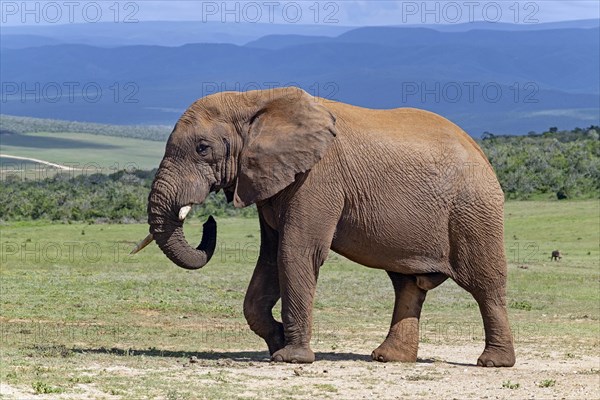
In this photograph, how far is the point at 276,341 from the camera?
1639cm

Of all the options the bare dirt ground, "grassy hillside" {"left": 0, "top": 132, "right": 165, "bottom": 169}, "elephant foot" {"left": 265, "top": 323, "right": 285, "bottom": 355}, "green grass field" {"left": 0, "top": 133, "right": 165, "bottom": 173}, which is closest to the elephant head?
"elephant foot" {"left": 265, "top": 323, "right": 285, "bottom": 355}

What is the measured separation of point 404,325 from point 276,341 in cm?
153

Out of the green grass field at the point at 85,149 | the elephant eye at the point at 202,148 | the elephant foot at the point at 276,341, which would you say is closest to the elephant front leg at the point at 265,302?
the elephant foot at the point at 276,341

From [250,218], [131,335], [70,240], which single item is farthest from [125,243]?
[131,335]

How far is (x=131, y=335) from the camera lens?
18547 millimetres

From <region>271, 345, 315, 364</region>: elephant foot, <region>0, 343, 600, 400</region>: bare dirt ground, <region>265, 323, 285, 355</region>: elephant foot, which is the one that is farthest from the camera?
<region>265, 323, 285, 355</region>: elephant foot

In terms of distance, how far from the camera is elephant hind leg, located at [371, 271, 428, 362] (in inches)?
653

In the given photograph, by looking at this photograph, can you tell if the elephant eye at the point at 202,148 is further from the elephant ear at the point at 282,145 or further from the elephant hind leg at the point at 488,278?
the elephant hind leg at the point at 488,278

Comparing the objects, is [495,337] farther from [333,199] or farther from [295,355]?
[333,199]

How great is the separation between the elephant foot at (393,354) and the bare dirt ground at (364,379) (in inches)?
6.2

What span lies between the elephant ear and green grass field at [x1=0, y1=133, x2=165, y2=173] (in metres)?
113

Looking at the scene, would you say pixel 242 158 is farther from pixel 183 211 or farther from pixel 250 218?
pixel 250 218

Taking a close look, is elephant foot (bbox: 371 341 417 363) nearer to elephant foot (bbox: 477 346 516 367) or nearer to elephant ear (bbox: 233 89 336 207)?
elephant foot (bbox: 477 346 516 367)

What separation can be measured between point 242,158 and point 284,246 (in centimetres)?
107
